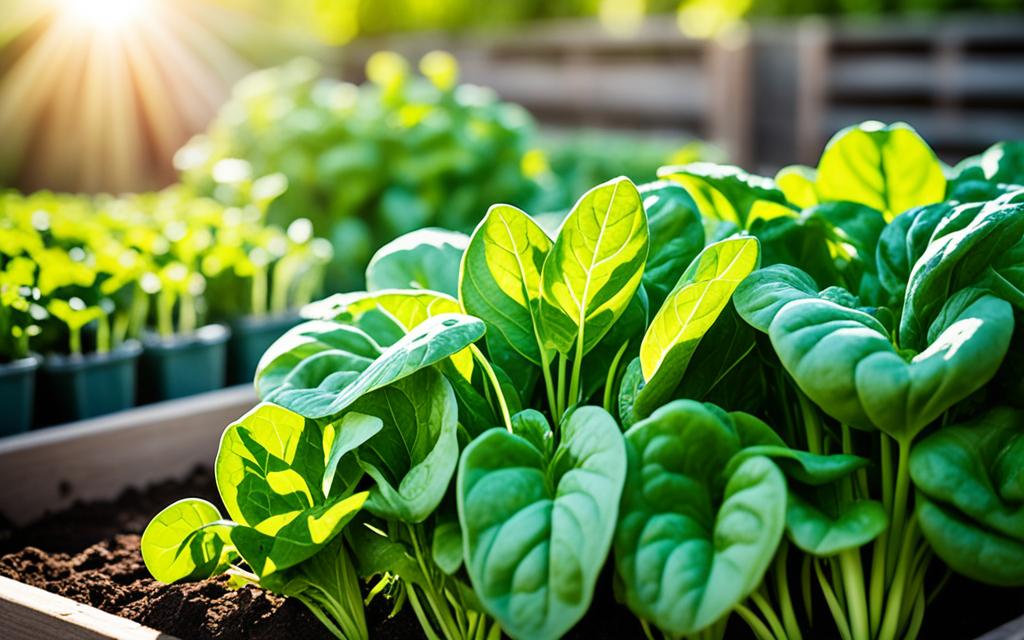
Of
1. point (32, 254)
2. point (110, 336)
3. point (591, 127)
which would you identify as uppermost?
point (32, 254)

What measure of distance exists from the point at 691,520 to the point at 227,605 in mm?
474

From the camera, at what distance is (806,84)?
3.95 meters

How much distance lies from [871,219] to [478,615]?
576 millimetres

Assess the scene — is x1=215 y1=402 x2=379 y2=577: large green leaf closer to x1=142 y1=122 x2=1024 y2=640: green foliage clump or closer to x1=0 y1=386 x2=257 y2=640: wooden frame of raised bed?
x1=142 y1=122 x2=1024 y2=640: green foliage clump

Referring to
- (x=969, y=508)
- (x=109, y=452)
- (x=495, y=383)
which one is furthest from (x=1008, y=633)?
(x=109, y=452)

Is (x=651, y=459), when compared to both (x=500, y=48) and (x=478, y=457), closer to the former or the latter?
(x=478, y=457)

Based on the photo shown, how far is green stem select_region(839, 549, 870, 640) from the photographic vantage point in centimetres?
82

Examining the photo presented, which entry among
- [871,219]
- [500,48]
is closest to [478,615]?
[871,219]

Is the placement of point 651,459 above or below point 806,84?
above

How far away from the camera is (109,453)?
1445 mm

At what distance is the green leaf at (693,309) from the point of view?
0.84m

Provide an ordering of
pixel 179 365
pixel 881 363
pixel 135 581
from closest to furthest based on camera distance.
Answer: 1. pixel 881 363
2. pixel 135 581
3. pixel 179 365

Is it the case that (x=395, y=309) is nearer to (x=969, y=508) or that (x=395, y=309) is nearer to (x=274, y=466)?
(x=274, y=466)

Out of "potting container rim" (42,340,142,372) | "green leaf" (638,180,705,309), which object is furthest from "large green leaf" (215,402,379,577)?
"potting container rim" (42,340,142,372)
